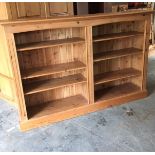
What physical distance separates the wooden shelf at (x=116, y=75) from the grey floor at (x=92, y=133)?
430mm

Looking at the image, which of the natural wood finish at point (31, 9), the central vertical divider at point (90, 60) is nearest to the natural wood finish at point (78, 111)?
the central vertical divider at point (90, 60)

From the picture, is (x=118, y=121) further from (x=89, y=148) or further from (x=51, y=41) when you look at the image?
(x=51, y=41)

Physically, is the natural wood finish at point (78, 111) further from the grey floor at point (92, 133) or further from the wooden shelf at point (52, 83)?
the wooden shelf at point (52, 83)

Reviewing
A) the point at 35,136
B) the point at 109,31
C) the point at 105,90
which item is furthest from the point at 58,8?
the point at 35,136

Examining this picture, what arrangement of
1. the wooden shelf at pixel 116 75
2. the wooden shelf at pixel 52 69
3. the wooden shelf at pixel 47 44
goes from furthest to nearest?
the wooden shelf at pixel 116 75 < the wooden shelf at pixel 52 69 < the wooden shelf at pixel 47 44

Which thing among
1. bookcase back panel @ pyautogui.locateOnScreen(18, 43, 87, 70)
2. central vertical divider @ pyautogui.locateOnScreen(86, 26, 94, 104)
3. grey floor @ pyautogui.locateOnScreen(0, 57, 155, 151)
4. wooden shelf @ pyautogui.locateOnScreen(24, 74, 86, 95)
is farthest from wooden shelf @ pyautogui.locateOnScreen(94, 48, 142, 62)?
grey floor @ pyautogui.locateOnScreen(0, 57, 155, 151)

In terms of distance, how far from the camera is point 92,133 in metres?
2.36

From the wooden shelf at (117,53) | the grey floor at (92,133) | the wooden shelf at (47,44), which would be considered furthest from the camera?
the wooden shelf at (117,53)

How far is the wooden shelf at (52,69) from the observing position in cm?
242

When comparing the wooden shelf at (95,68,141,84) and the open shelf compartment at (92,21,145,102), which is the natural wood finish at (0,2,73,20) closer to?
the open shelf compartment at (92,21,145,102)

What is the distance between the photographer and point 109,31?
9.59 feet

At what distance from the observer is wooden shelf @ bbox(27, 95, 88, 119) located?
2.62 meters

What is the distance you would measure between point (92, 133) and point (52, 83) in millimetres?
819

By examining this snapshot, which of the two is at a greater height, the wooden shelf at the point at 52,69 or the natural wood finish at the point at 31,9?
the natural wood finish at the point at 31,9
